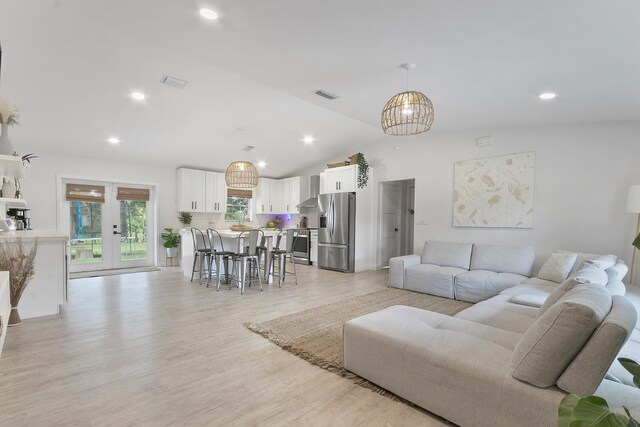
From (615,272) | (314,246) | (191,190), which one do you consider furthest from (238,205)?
(615,272)

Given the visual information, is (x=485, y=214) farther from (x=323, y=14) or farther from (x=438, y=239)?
(x=323, y=14)

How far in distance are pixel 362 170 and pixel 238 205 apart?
3.66 m

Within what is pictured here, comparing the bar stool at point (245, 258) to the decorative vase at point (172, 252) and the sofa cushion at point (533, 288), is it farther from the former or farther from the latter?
the sofa cushion at point (533, 288)

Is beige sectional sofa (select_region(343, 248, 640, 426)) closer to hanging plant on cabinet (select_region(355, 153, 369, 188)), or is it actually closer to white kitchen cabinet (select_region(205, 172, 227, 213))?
hanging plant on cabinet (select_region(355, 153, 369, 188))

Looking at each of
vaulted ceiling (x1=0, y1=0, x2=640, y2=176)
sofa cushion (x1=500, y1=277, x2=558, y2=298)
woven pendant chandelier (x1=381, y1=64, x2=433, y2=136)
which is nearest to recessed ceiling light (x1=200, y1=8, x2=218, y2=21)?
vaulted ceiling (x1=0, y1=0, x2=640, y2=176)

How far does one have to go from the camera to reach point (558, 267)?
3.98m

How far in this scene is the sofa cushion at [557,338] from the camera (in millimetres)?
1475

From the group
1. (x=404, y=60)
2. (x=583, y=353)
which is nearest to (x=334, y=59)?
(x=404, y=60)

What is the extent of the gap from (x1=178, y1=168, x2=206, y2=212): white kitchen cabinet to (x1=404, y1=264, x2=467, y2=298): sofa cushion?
5110 millimetres

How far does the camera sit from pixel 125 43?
3.33 m

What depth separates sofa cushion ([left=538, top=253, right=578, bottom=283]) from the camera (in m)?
3.92

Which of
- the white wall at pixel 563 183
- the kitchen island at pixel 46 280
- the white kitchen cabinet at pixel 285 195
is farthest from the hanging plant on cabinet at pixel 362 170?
the kitchen island at pixel 46 280

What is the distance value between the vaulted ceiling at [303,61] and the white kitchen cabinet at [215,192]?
7.03 feet

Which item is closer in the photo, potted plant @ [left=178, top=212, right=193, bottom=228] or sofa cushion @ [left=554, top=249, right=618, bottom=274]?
sofa cushion @ [left=554, top=249, right=618, bottom=274]
